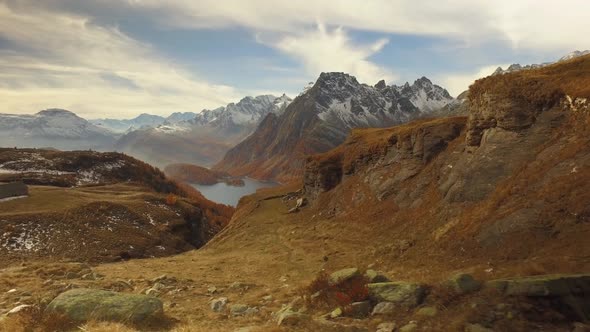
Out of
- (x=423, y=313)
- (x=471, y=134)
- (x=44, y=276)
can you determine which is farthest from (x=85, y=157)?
(x=423, y=313)

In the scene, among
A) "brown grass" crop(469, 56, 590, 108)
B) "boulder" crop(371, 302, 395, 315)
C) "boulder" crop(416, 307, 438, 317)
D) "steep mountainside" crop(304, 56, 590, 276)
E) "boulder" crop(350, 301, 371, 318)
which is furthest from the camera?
"brown grass" crop(469, 56, 590, 108)

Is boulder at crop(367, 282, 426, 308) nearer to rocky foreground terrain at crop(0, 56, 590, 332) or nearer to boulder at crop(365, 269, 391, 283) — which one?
rocky foreground terrain at crop(0, 56, 590, 332)

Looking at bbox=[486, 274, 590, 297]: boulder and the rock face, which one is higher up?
the rock face

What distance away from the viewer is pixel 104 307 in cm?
1494

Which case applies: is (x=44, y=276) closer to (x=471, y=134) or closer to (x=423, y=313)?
(x=423, y=313)

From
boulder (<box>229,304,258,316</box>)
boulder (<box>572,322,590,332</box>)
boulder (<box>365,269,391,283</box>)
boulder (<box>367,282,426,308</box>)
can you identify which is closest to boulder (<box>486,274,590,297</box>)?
boulder (<box>572,322,590,332</box>)

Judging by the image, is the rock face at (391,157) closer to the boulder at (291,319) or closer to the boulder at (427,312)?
the boulder at (427,312)

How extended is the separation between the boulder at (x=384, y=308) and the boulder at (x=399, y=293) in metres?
0.25

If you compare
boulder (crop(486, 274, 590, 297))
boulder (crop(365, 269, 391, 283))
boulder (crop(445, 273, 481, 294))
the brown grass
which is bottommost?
boulder (crop(365, 269, 391, 283))

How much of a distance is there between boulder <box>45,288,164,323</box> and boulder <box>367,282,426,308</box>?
332 inches

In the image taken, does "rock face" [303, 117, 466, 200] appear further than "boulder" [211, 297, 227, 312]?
Yes

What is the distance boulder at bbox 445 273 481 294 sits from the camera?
14047mm

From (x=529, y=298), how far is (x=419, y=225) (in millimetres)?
19294

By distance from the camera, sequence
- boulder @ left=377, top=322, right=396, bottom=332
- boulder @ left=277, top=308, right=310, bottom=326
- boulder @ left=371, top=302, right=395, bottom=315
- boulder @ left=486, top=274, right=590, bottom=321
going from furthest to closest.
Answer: boulder @ left=371, top=302, right=395, bottom=315 < boulder @ left=277, top=308, right=310, bottom=326 < boulder @ left=377, top=322, right=396, bottom=332 < boulder @ left=486, top=274, right=590, bottom=321
